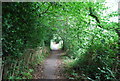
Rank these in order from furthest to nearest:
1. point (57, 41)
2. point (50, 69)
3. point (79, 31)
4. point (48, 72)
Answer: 1. point (57, 41)
2. point (50, 69)
3. point (79, 31)
4. point (48, 72)

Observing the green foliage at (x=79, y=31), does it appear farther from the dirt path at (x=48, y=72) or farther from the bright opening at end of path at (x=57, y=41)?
the bright opening at end of path at (x=57, y=41)

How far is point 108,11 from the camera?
5211 millimetres

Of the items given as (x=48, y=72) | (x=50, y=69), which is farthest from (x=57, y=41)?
(x=48, y=72)

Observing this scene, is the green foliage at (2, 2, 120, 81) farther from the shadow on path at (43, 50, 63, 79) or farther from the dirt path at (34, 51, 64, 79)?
the shadow on path at (43, 50, 63, 79)

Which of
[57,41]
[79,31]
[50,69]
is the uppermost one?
[79,31]

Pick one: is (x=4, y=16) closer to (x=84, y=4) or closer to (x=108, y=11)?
(x=84, y=4)

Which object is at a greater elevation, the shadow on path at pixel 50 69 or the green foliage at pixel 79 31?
the green foliage at pixel 79 31

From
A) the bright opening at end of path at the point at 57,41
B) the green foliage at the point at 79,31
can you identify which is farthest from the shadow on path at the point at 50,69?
the bright opening at end of path at the point at 57,41

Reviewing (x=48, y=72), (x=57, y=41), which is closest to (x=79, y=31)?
(x=48, y=72)

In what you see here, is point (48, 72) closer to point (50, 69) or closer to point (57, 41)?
point (50, 69)

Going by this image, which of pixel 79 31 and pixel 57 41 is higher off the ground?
pixel 79 31

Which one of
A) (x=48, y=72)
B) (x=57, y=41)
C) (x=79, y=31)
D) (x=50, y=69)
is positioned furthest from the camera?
(x=57, y=41)

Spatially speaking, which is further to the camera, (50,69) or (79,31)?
(50,69)

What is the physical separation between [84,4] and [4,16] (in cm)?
349
